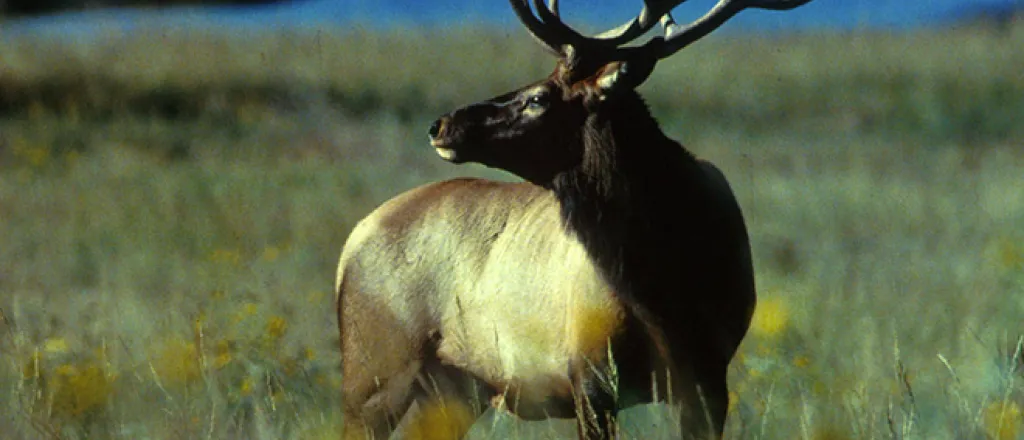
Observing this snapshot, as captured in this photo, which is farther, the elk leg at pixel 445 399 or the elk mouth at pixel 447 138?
the elk leg at pixel 445 399

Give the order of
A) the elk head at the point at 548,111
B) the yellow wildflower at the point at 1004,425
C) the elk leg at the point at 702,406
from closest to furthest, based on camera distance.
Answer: the yellow wildflower at the point at 1004,425 < the elk leg at the point at 702,406 < the elk head at the point at 548,111

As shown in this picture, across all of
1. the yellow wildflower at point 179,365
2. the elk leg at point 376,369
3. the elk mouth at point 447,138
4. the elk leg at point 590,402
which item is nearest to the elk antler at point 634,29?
the elk mouth at point 447,138

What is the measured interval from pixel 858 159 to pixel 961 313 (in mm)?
10361

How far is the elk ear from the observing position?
192 inches

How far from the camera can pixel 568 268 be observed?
502 centimetres

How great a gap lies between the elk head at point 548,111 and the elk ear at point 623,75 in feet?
0.04

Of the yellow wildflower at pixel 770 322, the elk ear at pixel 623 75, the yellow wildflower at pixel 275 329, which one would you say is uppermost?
the elk ear at pixel 623 75

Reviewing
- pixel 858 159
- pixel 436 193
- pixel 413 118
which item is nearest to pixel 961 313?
pixel 436 193

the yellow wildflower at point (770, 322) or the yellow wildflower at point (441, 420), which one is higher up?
the yellow wildflower at point (770, 322)

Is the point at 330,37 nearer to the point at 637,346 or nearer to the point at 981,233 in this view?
the point at 981,233

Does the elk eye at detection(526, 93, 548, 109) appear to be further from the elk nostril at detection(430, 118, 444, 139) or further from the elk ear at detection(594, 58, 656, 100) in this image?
the elk nostril at detection(430, 118, 444, 139)

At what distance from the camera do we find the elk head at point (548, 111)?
501 centimetres

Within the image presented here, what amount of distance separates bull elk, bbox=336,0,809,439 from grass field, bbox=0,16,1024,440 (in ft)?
0.63

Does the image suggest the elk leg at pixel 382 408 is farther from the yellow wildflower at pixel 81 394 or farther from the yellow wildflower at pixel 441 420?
the yellow wildflower at pixel 81 394
